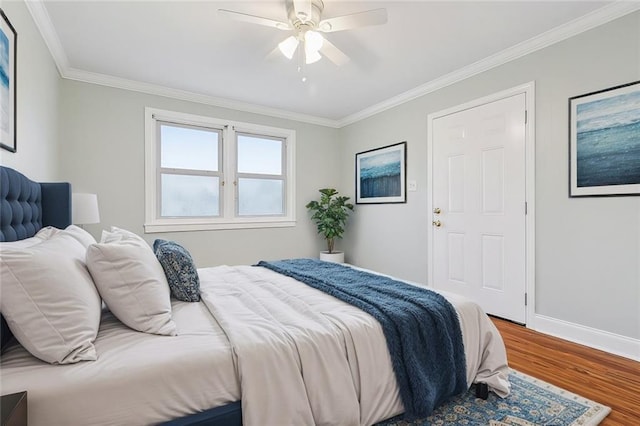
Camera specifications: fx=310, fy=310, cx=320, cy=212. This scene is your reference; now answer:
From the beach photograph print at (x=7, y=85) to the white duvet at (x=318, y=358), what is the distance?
1.48 m

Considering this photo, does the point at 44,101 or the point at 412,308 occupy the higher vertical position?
the point at 44,101

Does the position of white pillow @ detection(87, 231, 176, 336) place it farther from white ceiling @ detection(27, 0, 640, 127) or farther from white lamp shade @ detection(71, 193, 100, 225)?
white ceiling @ detection(27, 0, 640, 127)

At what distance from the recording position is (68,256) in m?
1.19

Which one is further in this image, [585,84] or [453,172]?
[453,172]

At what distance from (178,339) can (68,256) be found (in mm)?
531

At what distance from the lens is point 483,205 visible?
313 cm

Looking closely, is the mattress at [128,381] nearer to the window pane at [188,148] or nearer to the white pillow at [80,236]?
the white pillow at [80,236]

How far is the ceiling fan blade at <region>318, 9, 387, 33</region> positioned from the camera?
6.36ft

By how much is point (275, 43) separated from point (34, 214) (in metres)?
2.21

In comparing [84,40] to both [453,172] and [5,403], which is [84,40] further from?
[453,172]

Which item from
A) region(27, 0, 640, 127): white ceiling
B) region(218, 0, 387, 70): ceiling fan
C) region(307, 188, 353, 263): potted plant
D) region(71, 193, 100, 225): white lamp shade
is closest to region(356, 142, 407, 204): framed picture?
region(307, 188, 353, 263): potted plant

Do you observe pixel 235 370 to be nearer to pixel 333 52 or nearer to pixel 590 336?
pixel 333 52

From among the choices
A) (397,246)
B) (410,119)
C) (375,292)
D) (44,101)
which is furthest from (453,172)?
(44,101)

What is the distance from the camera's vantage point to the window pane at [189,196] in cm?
384
